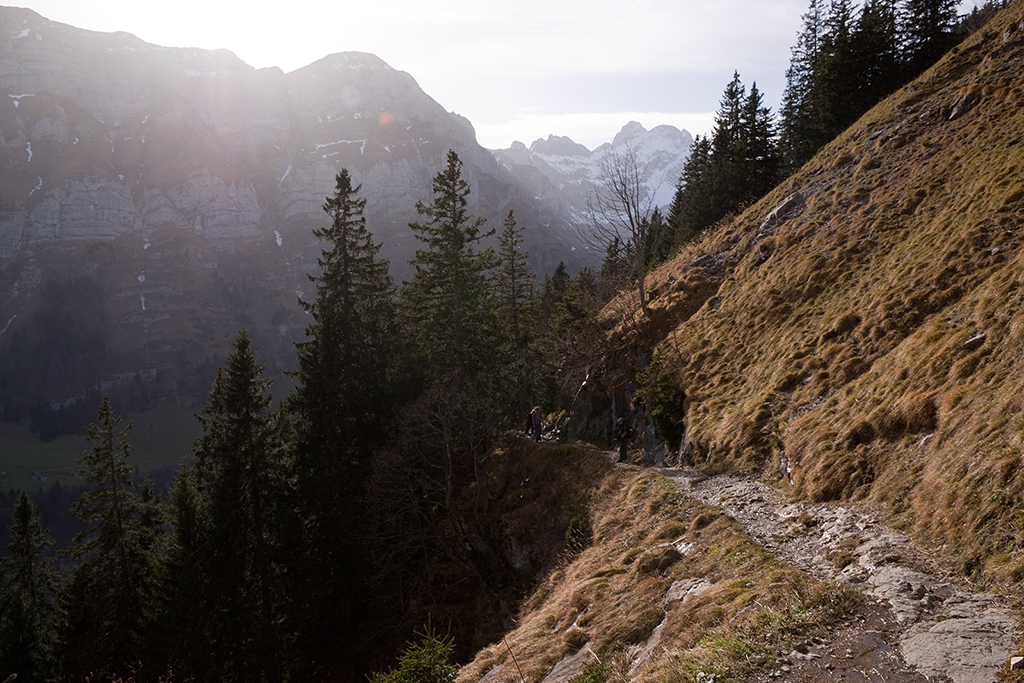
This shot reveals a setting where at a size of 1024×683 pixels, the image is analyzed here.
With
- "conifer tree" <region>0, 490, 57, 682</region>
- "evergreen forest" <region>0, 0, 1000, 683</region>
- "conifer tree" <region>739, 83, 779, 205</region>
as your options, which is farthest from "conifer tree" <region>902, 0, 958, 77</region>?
"conifer tree" <region>0, 490, 57, 682</region>

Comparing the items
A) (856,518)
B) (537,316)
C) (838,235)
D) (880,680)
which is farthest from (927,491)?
(537,316)

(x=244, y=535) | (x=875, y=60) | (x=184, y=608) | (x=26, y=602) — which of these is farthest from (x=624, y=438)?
(x=26, y=602)

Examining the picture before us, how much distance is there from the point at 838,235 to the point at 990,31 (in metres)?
13.1

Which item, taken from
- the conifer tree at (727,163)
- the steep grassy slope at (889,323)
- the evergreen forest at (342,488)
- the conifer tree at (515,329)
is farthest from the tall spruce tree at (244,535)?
the conifer tree at (727,163)

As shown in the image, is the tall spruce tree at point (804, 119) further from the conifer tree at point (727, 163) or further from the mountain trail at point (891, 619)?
the mountain trail at point (891, 619)

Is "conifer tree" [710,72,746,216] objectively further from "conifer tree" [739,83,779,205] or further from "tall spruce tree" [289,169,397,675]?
"tall spruce tree" [289,169,397,675]

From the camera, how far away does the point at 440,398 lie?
2283cm

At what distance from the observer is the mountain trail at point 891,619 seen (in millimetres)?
5102

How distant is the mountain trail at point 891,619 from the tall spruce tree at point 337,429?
21.1 meters

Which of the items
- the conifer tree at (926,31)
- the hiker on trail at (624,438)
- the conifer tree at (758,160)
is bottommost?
the hiker on trail at (624,438)

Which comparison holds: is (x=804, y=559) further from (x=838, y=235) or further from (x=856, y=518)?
(x=838, y=235)

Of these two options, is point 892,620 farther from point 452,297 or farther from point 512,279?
point 512,279

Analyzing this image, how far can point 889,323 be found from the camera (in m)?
13.6

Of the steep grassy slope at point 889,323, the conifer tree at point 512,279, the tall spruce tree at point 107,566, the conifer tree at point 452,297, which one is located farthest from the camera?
the conifer tree at point 512,279
